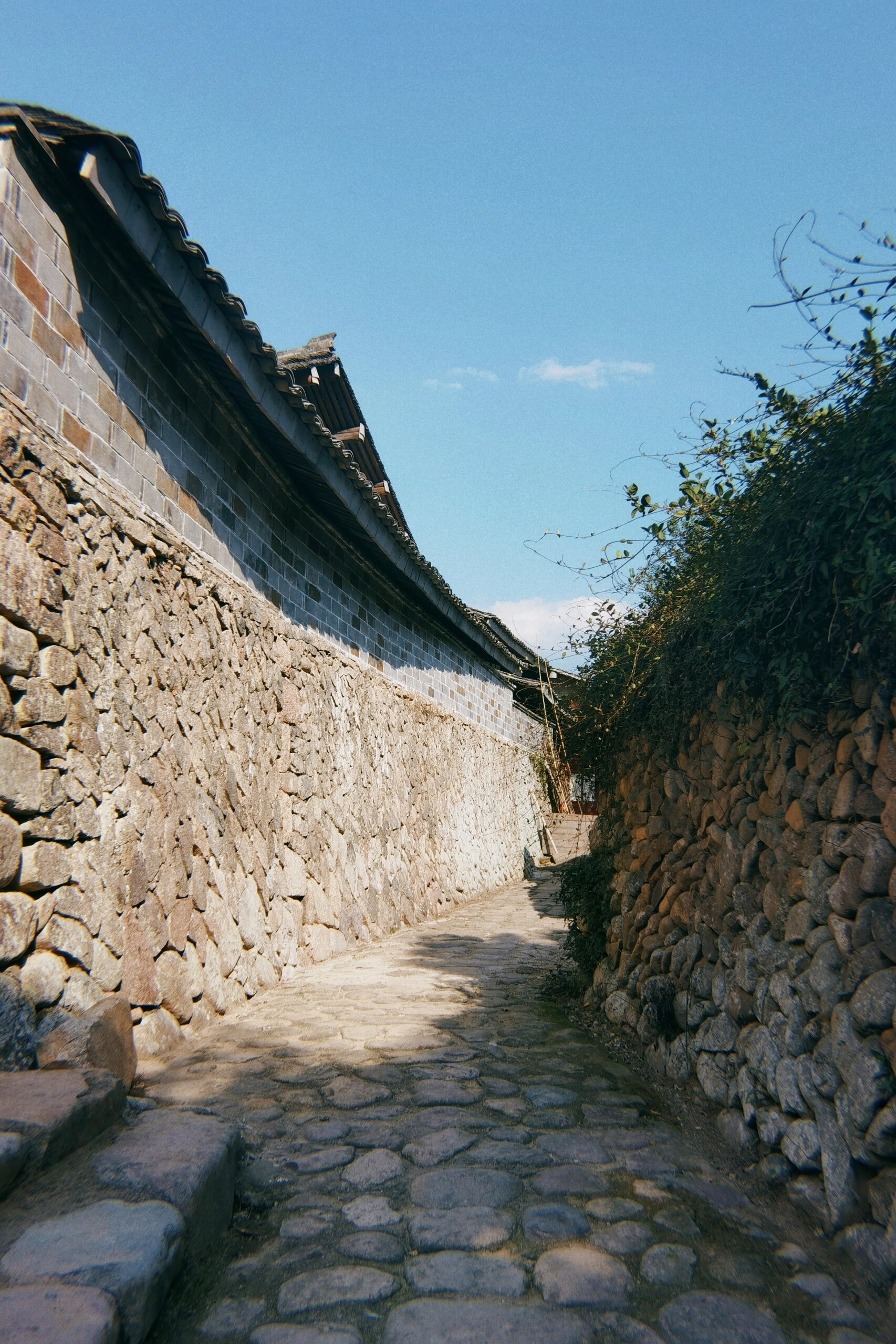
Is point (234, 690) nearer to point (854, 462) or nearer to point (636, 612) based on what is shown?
point (636, 612)

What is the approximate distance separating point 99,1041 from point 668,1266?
6.43 ft

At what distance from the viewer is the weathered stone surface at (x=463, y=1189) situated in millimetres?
2617

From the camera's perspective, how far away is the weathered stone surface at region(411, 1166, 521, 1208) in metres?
2.62

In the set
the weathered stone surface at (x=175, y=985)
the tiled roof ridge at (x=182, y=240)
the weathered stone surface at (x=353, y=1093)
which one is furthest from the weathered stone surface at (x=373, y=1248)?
the tiled roof ridge at (x=182, y=240)

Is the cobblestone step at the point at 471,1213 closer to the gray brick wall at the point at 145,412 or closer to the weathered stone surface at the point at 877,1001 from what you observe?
the weathered stone surface at the point at 877,1001

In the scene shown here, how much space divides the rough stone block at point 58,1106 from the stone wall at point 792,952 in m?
2.06

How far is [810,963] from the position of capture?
2.65m

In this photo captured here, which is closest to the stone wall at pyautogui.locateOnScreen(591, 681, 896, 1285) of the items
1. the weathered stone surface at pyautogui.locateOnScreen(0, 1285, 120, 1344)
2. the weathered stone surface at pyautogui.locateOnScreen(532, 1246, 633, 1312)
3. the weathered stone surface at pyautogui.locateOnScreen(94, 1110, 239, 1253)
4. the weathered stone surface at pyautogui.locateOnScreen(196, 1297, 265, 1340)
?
the weathered stone surface at pyautogui.locateOnScreen(532, 1246, 633, 1312)

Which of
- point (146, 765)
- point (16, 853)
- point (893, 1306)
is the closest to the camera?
point (893, 1306)

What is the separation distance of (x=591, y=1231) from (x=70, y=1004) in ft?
6.70

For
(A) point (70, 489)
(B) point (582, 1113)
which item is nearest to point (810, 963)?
(B) point (582, 1113)

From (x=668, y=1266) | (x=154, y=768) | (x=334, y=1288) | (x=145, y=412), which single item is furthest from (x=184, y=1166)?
(x=145, y=412)

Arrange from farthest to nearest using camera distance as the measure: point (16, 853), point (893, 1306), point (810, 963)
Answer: point (16, 853)
point (810, 963)
point (893, 1306)

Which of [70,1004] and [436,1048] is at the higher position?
[70,1004]
